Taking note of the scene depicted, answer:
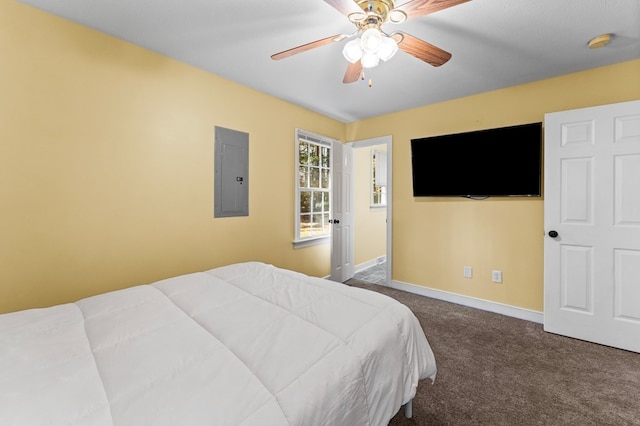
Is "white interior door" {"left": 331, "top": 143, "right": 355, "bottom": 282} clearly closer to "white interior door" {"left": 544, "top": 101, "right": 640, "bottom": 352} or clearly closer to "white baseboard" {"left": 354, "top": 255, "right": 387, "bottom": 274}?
"white baseboard" {"left": 354, "top": 255, "right": 387, "bottom": 274}

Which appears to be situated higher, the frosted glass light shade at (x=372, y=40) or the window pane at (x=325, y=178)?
the frosted glass light shade at (x=372, y=40)

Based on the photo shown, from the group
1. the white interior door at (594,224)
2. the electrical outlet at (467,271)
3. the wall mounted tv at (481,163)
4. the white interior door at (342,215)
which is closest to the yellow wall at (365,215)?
the white interior door at (342,215)

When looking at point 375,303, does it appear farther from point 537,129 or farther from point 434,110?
point 434,110

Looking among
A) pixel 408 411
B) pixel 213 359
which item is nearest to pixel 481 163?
pixel 408 411

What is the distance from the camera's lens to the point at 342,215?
13.3ft

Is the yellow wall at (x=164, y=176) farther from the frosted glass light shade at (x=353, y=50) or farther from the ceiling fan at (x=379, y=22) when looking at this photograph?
the frosted glass light shade at (x=353, y=50)

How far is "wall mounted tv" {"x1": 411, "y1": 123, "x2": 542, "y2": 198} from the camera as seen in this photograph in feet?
9.12

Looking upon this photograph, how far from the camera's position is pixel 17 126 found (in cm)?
171

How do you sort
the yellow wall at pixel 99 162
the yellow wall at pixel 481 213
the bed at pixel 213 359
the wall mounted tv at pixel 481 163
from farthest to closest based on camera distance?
1. the wall mounted tv at pixel 481 163
2. the yellow wall at pixel 481 213
3. the yellow wall at pixel 99 162
4. the bed at pixel 213 359

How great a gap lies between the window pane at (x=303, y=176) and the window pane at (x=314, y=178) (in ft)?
0.27

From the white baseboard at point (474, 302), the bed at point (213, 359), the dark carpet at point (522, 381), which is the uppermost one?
the bed at point (213, 359)

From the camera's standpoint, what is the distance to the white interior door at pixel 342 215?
154 inches

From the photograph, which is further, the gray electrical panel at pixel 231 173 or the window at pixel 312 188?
the window at pixel 312 188

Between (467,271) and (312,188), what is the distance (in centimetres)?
219
